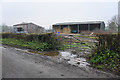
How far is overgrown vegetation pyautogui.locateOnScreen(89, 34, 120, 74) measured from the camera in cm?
385

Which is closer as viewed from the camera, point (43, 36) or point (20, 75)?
point (20, 75)

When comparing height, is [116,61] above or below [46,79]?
above

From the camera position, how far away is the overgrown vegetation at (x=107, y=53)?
385 centimetres

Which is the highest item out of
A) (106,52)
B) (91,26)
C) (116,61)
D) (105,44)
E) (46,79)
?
(91,26)

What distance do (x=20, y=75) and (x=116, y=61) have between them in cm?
A: 420

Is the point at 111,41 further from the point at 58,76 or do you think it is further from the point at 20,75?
the point at 20,75

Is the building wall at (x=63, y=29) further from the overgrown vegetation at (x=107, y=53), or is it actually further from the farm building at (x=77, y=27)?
the overgrown vegetation at (x=107, y=53)

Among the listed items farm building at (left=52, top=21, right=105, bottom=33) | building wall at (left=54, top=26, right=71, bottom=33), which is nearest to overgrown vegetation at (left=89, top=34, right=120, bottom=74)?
farm building at (left=52, top=21, right=105, bottom=33)

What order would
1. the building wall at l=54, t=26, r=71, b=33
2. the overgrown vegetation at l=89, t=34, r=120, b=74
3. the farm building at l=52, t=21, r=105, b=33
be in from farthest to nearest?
the building wall at l=54, t=26, r=71, b=33 < the farm building at l=52, t=21, r=105, b=33 < the overgrown vegetation at l=89, t=34, r=120, b=74

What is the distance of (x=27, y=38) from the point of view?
10.6 meters

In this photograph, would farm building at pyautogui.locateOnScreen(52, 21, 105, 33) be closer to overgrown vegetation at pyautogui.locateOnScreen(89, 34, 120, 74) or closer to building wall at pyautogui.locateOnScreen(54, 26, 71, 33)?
building wall at pyautogui.locateOnScreen(54, 26, 71, 33)

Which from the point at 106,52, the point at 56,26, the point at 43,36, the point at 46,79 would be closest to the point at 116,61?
the point at 106,52

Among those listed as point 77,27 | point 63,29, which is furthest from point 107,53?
point 63,29

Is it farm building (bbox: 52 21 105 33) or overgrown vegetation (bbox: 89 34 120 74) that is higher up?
farm building (bbox: 52 21 105 33)
